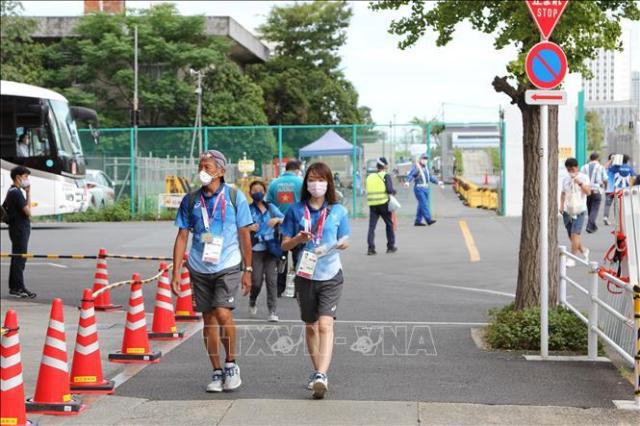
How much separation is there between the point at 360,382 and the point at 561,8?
3652 millimetres

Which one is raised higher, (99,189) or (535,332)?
(99,189)

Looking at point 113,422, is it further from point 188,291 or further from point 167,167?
point 167,167

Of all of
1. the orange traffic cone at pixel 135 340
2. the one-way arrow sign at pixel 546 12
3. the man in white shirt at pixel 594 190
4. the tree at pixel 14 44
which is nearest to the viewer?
the one-way arrow sign at pixel 546 12

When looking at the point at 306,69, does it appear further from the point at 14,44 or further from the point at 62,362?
the point at 62,362

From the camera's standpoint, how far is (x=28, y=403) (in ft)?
24.8

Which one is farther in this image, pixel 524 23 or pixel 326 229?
pixel 524 23

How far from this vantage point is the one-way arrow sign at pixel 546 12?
923 centimetres

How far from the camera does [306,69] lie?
6669cm

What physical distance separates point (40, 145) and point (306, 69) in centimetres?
4003

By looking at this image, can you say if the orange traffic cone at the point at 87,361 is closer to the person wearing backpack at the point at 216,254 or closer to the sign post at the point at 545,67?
the person wearing backpack at the point at 216,254

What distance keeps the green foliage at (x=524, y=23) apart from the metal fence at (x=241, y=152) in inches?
758

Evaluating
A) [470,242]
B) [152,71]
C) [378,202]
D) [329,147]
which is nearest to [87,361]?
[378,202]

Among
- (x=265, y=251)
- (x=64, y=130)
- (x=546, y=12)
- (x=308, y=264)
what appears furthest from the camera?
(x=64, y=130)

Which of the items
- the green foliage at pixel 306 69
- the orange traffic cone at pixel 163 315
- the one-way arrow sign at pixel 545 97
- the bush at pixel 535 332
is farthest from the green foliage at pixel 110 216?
the green foliage at pixel 306 69
